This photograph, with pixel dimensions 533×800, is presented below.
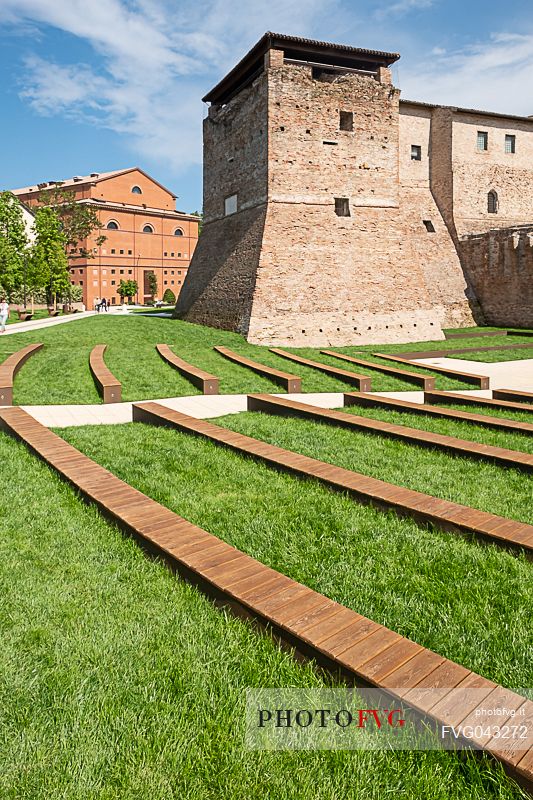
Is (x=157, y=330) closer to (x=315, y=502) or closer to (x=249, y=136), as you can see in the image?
(x=249, y=136)

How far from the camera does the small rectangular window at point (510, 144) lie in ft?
91.7

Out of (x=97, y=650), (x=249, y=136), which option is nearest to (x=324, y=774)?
(x=97, y=650)

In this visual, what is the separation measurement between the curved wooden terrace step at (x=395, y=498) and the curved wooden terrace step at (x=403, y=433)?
62.3 inches

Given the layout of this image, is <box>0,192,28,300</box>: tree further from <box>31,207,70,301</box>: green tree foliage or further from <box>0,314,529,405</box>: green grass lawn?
<box>0,314,529,405</box>: green grass lawn

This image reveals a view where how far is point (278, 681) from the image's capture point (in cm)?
217

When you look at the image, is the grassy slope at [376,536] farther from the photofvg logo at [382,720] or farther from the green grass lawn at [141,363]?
the green grass lawn at [141,363]

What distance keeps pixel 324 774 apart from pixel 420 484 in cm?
323

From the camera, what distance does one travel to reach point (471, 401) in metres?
8.88

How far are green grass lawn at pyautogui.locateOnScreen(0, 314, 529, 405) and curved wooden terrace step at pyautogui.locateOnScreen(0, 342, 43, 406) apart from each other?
0.20 meters

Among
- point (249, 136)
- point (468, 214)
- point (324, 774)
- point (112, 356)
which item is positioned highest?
point (249, 136)

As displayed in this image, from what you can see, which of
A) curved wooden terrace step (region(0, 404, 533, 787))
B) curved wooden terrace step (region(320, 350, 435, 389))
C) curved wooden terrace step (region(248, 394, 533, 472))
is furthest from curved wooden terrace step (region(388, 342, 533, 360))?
curved wooden terrace step (region(0, 404, 533, 787))

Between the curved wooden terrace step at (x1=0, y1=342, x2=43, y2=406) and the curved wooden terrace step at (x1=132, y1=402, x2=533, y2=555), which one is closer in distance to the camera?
the curved wooden terrace step at (x1=132, y1=402, x2=533, y2=555)

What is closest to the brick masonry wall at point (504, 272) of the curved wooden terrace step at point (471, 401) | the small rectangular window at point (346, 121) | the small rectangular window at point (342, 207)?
the small rectangular window at point (342, 207)

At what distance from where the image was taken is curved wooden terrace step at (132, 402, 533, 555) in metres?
3.39
